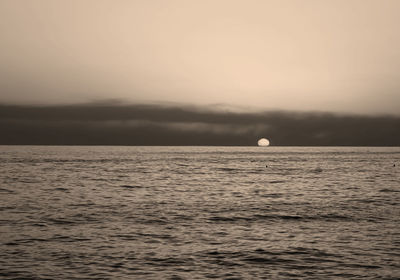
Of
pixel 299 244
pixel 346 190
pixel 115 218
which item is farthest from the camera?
pixel 346 190

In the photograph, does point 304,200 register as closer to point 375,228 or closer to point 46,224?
point 375,228

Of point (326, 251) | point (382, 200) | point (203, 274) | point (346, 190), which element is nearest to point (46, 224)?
point (203, 274)

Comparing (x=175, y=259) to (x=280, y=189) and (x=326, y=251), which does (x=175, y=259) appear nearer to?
(x=326, y=251)

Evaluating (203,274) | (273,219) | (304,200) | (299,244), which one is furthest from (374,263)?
(304,200)

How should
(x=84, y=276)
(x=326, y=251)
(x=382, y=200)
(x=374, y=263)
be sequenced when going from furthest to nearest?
(x=382, y=200) < (x=326, y=251) < (x=374, y=263) < (x=84, y=276)

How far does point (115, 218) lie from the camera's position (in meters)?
34.0

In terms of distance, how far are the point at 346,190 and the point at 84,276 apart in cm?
4630

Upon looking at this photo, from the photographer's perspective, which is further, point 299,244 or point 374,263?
point 299,244

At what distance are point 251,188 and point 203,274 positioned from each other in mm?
42446

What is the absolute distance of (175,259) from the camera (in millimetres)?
21562

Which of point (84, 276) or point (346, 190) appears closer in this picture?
point (84, 276)

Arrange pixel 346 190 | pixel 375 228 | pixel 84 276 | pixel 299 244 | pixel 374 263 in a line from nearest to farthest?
pixel 84 276 < pixel 374 263 < pixel 299 244 < pixel 375 228 < pixel 346 190

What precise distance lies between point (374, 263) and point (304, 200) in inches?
1043

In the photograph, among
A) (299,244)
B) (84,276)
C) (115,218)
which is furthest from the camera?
(115,218)
